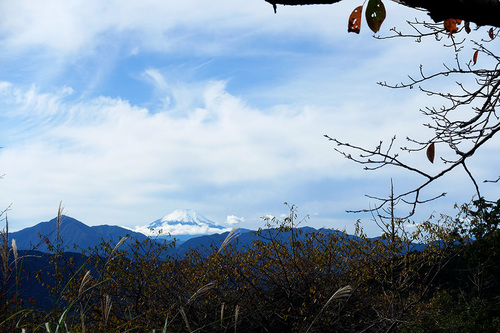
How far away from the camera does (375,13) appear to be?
1.58 m

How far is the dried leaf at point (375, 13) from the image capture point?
1573 mm

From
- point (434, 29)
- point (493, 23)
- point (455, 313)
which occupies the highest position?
point (434, 29)

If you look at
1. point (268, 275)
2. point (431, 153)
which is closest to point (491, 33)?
point (431, 153)

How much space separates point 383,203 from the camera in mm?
2654

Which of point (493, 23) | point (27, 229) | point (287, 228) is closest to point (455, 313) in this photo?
point (287, 228)

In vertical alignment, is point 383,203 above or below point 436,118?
below

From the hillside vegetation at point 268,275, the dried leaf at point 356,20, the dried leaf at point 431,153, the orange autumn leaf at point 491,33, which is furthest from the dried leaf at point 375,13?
the hillside vegetation at point 268,275

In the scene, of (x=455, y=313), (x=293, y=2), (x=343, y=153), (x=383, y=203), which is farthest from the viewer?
(x=455, y=313)

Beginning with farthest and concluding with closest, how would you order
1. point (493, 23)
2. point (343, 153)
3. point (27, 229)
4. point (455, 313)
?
point (27, 229) → point (455, 313) → point (343, 153) → point (493, 23)

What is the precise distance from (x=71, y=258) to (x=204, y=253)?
2.50m

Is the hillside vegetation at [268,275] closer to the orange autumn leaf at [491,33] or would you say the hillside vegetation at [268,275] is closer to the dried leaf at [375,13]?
the orange autumn leaf at [491,33]

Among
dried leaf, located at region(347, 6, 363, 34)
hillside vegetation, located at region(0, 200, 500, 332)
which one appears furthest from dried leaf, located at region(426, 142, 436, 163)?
hillside vegetation, located at region(0, 200, 500, 332)

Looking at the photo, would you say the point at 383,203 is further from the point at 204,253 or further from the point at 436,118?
the point at 204,253

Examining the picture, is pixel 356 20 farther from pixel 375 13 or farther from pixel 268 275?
pixel 268 275
